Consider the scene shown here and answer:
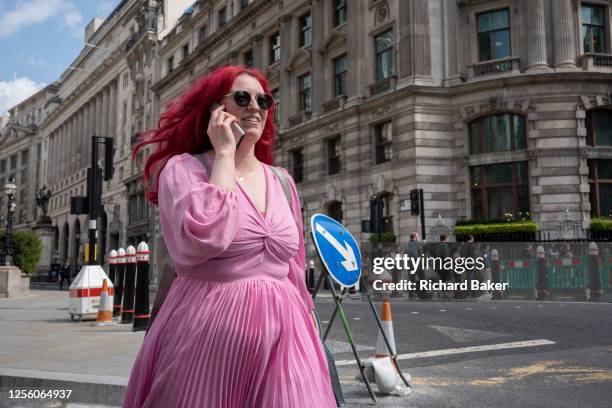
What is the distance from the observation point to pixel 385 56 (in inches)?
1012

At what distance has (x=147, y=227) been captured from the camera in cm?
4859

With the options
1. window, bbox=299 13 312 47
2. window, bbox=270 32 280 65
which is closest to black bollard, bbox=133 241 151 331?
window, bbox=299 13 312 47

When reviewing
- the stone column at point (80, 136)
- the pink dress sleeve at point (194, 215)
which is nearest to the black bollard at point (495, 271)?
the pink dress sleeve at point (194, 215)

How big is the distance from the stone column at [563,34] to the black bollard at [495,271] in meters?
10.0

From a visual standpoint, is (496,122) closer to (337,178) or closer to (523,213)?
(523,213)

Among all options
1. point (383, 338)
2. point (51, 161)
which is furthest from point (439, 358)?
Answer: point (51, 161)

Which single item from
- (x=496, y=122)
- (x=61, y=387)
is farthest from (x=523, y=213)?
(x=61, y=387)

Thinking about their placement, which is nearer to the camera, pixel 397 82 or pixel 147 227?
pixel 397 82

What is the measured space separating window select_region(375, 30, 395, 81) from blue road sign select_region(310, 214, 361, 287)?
20.7 metres

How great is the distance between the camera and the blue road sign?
505 centimetres

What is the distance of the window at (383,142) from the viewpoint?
24984mm

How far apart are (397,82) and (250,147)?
22.9m

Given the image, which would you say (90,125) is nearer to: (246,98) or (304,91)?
(304,91)

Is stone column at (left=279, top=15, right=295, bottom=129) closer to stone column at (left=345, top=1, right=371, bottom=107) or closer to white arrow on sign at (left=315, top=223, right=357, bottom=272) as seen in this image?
stone column at (left=345, top=1, right=371, bottom=107)
